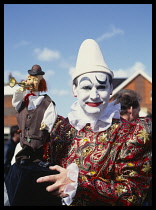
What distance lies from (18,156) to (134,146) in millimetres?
958

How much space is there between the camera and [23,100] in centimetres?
257

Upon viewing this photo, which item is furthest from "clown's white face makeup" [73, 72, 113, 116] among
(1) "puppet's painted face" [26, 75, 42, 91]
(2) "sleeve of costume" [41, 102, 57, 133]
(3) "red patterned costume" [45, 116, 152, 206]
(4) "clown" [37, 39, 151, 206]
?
(1) "puppet's painted face" [26, 75, 42, 91]

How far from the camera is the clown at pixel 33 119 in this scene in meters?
2.37

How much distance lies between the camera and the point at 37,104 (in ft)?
8.11

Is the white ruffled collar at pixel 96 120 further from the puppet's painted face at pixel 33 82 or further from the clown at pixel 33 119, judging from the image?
the puppet's painted face at pixel 33 82

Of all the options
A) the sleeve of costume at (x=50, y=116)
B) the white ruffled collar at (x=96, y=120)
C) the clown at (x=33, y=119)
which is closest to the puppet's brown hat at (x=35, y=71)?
the clown at (x=33, y=119)

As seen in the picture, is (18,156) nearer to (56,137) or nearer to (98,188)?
(56,137)

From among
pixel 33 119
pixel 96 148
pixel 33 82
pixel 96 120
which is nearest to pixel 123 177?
pixel 96 148

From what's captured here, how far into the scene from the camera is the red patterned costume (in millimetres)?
2014

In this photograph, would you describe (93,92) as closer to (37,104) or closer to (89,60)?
(89,60)

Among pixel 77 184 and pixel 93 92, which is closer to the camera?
pixel 77 184

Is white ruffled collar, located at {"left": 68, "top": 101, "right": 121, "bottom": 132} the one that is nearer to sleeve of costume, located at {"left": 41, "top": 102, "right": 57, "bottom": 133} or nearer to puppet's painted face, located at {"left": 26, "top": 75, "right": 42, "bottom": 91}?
sleeve of costume, located at {"left": 41, "top": 102, "right": 57, "bottom": 133}
